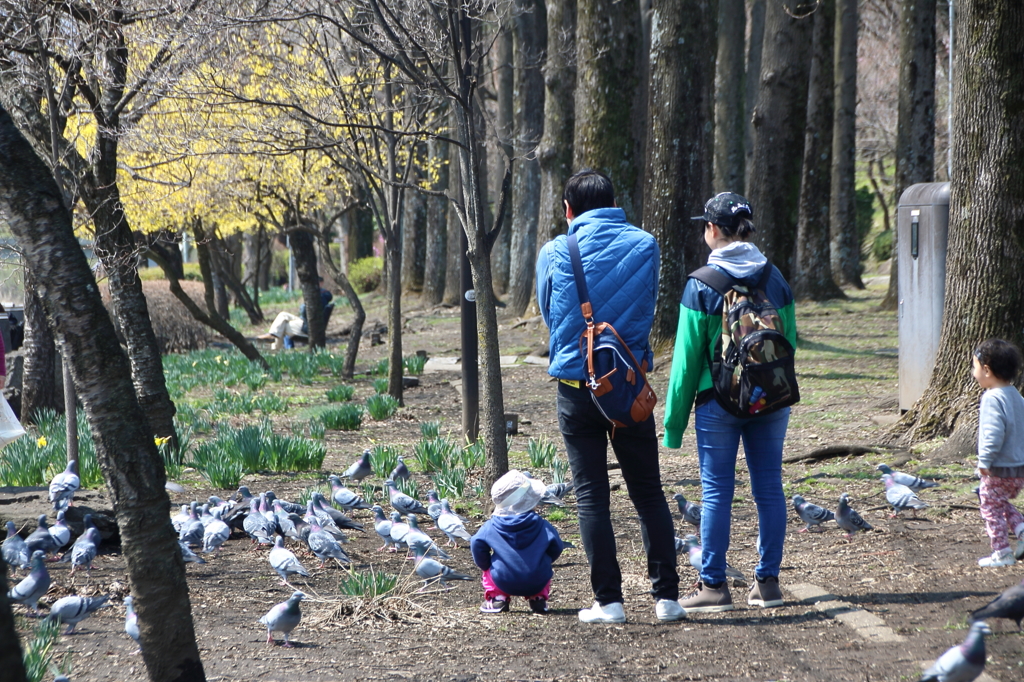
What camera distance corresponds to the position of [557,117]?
49.2 feet

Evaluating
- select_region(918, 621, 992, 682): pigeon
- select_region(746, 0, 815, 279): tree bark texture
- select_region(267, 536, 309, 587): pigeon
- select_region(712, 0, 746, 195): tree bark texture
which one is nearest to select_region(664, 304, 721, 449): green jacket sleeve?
select_region(918, 621, 992, 682): pigeon

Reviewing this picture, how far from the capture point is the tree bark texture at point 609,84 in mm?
11188

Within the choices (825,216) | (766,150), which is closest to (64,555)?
(766,150)

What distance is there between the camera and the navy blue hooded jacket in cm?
383

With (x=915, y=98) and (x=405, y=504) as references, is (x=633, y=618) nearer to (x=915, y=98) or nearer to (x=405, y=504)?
(x=405, y=504)

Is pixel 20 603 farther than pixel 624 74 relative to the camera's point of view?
No

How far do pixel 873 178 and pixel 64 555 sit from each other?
1460 inches

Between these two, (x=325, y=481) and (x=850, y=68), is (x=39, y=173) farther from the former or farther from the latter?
(x=850, y=68)

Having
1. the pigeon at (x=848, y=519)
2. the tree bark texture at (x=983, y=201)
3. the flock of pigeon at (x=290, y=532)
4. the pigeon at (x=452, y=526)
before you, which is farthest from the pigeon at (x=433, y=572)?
the tree bark texture at (x=983, y=201)

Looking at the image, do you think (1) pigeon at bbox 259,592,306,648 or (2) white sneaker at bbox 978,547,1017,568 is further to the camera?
(2) white sneaker at bbox 978,547,1017,568

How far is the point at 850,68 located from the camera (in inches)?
706

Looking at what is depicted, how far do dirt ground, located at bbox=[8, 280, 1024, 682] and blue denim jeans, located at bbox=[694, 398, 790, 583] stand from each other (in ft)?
0.90

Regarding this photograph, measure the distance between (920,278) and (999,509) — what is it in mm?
3405

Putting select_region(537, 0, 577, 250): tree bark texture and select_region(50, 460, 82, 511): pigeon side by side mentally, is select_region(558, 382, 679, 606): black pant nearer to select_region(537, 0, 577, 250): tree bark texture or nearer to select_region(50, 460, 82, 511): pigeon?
select_region(50, 460, 82, 511): pigeon
